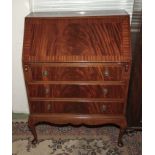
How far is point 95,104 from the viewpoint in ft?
5.96

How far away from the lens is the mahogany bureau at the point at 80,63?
1670mm

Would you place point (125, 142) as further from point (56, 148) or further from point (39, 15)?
point (39, 15)

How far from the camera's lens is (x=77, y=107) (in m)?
1.85

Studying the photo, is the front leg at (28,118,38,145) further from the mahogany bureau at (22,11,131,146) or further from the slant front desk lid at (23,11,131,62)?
the slant front desk lid at (23,11,131,62)

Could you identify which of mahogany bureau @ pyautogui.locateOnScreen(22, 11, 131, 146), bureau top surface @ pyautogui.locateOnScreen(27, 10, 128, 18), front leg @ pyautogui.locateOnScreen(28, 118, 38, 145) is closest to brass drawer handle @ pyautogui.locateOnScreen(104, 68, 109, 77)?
mahogany bureau @ pyautogui.locateOnScreen(22, 11, 131, 146)

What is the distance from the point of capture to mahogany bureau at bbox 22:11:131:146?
1.67 metres

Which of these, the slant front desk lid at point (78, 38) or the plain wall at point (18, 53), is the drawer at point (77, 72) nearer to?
the slant front desk lid at point (78, 38)

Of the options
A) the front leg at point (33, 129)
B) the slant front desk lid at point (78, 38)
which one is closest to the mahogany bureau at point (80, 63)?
the slant front desk lid at point (78, 38)

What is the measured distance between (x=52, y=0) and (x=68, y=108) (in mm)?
968

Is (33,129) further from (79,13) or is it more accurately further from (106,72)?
(79,13)

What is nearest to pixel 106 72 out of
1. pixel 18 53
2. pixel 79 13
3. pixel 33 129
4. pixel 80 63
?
pixel 80 63

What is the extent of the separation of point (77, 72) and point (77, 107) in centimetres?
32
